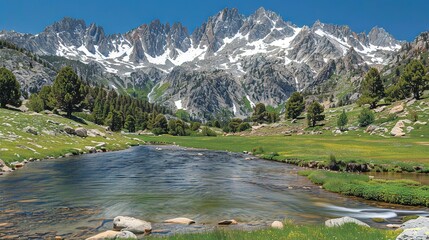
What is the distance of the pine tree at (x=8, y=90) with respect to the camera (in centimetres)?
9981

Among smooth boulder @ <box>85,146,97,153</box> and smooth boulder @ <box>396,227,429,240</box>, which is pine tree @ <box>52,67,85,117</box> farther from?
smooth boulder @ <box>396,227,429,240</box>

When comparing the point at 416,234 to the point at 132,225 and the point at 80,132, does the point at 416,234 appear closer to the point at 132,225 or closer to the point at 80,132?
the point at 132,225

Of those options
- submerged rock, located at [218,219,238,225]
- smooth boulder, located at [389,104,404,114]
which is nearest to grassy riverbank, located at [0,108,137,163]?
submerged rock, located at [218,219,238,225]

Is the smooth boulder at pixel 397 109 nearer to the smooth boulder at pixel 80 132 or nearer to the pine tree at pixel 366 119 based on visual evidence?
the pine tree at pixel 366 119

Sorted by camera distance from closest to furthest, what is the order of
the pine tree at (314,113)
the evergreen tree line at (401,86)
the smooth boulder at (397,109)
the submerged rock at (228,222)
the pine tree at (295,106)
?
the submerged rock at (228,222), the smooth boulder at (397,109), the evergreen tree line at (401,86), the pine tree at (314,113), the pine tree at (295,106)

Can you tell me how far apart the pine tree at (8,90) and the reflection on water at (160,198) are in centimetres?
6274

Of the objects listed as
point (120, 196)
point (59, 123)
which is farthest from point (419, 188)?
point (59, 123)

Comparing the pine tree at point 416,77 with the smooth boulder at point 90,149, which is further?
the pine tree at point 416,77

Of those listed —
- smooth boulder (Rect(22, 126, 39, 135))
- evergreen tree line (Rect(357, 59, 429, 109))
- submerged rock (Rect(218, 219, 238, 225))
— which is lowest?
submerged rock (Rect(218, 219, 238, 225))

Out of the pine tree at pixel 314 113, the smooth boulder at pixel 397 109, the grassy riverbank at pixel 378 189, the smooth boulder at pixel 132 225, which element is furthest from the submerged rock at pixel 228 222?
the pine tree at pixel 314 113

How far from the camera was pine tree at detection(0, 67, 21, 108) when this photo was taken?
327 ft

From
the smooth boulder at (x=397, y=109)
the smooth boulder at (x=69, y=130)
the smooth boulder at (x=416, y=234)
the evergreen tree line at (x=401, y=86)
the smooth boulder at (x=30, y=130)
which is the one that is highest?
the evergreen tree line at (x=401, y=86)

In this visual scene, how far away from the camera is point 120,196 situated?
32719mm

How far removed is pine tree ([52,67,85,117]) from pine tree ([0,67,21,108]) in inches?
501
